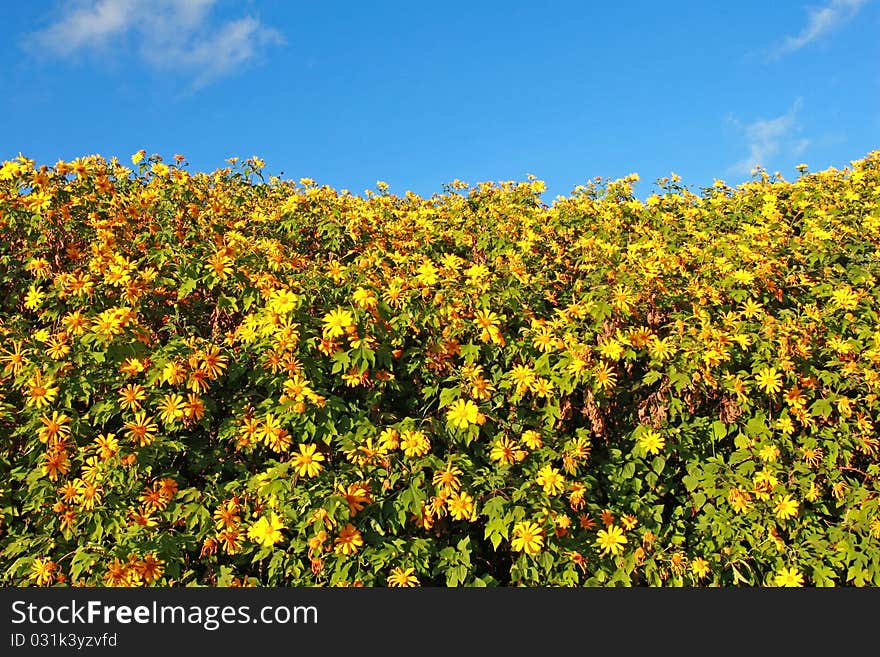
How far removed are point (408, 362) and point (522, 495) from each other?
2.69 feet

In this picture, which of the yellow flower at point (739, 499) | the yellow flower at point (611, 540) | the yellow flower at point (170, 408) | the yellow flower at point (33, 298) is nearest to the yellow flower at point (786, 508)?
the yellow flower at point (739, 499)

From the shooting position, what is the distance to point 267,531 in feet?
8.20

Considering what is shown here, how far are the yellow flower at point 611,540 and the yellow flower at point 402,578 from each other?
79cm

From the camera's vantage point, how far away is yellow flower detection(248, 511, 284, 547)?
2480 millimetres

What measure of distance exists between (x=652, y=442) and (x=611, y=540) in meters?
0.49

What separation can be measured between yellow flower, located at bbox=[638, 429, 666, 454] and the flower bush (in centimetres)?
1

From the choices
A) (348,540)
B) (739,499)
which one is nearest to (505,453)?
(348,540)

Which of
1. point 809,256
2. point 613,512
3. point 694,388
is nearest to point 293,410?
point 613,512

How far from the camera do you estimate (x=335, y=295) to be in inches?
122

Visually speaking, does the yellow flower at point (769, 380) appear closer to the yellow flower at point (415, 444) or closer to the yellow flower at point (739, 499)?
the yellow flower at point (739, 499)

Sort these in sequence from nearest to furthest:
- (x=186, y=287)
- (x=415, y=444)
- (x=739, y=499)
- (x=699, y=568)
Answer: (x=415, y=444), (x=699, y=568), (x=739, y=499), (x=186, y=287)

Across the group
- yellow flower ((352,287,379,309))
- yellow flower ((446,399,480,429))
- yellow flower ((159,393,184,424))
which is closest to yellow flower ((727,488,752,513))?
yellow flower ((446,399,480,429))

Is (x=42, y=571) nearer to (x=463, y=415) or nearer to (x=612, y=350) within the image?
(x=463, y=415)

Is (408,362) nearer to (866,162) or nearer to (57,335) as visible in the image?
(57,335)
